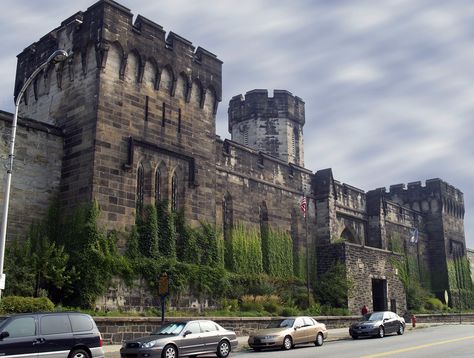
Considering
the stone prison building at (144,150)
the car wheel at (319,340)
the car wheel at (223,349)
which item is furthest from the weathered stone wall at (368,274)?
the car wheel at (223,349)

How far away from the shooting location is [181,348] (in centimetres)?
1617

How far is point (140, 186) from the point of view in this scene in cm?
2519

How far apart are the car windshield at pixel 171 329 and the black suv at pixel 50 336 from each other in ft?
10.4

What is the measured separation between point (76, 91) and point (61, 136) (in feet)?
7.17

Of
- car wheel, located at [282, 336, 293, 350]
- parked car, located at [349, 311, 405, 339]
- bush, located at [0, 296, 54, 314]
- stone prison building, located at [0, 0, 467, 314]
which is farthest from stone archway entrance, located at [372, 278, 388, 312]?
bush, located at [0, 296, 54, 314]

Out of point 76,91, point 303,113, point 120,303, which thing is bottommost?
point 120,303

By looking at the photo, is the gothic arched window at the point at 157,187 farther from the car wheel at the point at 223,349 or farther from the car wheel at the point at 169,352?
the car wheel at the point at 169,352

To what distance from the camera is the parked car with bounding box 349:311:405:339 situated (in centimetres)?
2433

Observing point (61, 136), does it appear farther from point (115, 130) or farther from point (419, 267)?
point (419, 267)

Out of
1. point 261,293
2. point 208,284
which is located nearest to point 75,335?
point 208,284

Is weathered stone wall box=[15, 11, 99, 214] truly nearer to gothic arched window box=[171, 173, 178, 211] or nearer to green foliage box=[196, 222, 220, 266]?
gothic arched window box=[171, 173, 178, 211]

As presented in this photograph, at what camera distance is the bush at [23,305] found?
1827 cm

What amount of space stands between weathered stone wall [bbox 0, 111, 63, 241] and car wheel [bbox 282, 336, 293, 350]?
11367 millimetres

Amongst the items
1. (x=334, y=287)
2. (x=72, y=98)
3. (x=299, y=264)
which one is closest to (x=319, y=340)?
(x=334, y=287)
